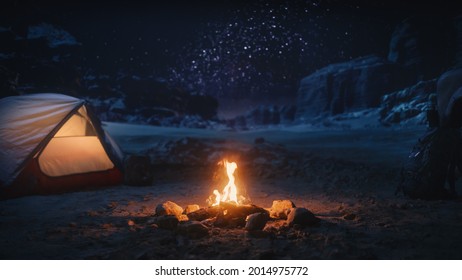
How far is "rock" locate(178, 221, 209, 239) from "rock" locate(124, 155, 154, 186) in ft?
13.0

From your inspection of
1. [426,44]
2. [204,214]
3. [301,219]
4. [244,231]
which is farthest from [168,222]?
[426,44]

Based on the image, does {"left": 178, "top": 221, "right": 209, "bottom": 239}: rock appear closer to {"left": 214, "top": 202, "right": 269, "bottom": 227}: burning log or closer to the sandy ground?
the sandy ground

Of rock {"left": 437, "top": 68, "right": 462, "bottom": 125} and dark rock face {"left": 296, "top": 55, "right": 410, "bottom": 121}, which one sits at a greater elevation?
dark rock face {"left": 296, "top": 55, "right": 410, "bottom": 121}

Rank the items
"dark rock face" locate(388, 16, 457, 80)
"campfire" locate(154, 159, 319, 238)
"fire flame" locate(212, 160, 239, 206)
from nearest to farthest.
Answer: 1. "campfire" locate(154, 159, 319, 238)
2. "fire flame" locate(212, 160, 239, 206)
3. "dark rock face" locate(388, 16, 457, 80)

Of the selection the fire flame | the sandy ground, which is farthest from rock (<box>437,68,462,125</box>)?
the fire flame

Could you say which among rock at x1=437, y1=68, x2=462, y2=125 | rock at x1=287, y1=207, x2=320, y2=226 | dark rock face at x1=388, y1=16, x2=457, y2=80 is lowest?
rock at x1=287, y1=207, x2=320, y2=226

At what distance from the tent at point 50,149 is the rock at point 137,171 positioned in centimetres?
36

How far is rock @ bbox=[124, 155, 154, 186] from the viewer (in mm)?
7109

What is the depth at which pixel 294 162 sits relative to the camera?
9508 millimetres

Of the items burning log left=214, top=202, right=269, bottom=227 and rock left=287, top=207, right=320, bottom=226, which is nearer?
rock left=287, top=207, right=320, bottom=226

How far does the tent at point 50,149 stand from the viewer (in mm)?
5898

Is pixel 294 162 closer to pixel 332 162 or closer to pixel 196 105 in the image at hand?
pixel 332 162

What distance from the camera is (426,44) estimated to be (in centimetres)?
1980

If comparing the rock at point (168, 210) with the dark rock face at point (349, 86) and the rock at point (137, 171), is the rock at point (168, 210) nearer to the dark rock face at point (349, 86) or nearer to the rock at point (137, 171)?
the rock at point (137, 171)
